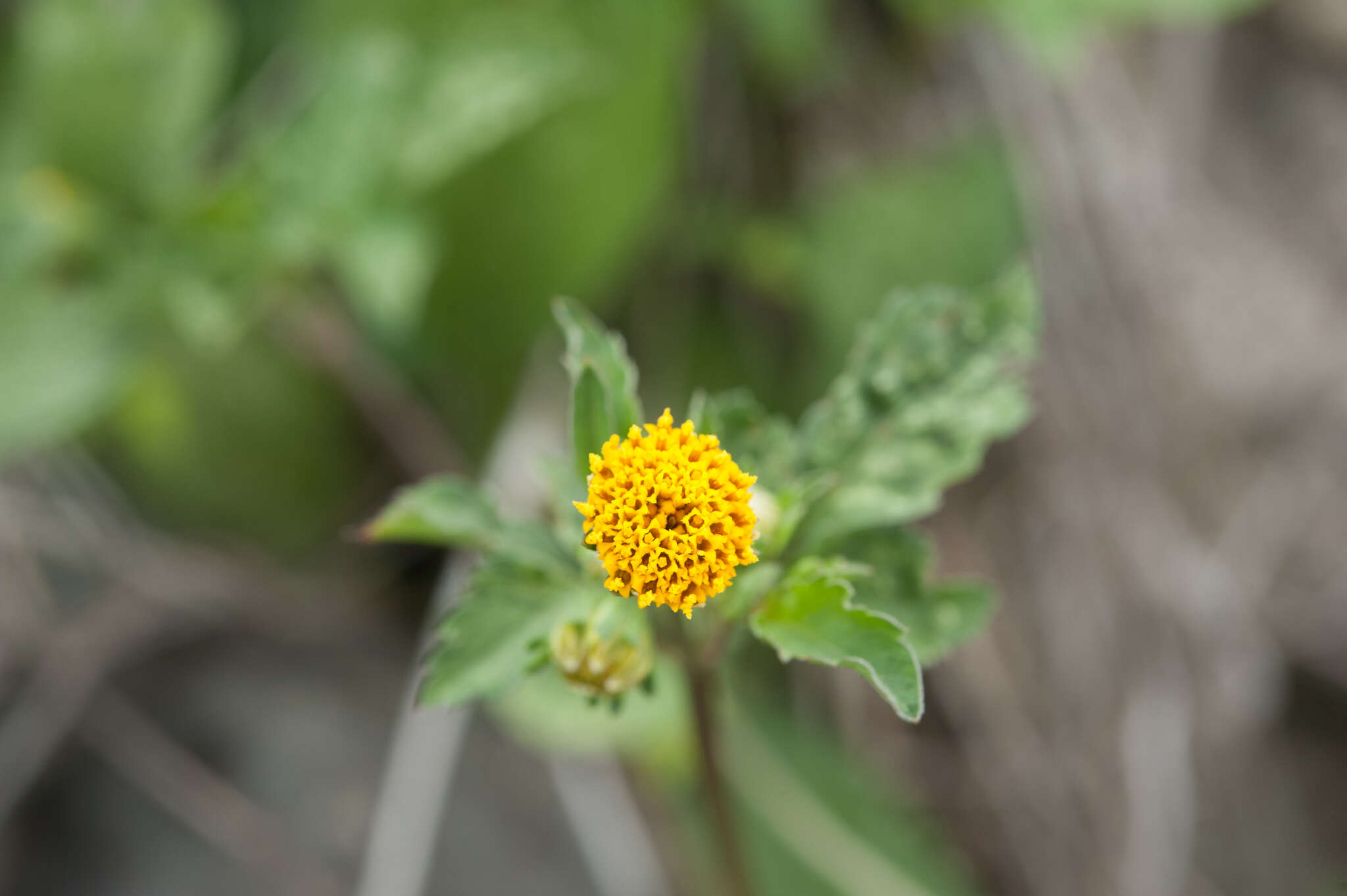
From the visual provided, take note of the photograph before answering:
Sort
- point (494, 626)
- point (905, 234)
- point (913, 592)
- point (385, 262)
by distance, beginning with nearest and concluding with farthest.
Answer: point (494, 626) → point (913, 592) → point (385, 262) → point (905, 234)

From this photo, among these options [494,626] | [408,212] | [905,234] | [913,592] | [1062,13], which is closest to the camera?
[494,626]

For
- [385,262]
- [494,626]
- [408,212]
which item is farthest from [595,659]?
[408,212]

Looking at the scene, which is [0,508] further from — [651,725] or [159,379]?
[651,725]

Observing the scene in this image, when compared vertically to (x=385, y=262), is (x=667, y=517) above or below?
below

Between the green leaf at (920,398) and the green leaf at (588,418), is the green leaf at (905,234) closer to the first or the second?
the green leaf at (920,398)

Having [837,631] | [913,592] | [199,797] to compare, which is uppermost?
[837,631]

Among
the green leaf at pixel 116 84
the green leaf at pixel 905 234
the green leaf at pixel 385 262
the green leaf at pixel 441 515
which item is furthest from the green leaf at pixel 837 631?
the green leaf at pixel 116 84

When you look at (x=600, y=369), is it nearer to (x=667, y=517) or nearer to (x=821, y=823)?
(x=667, y=517)
